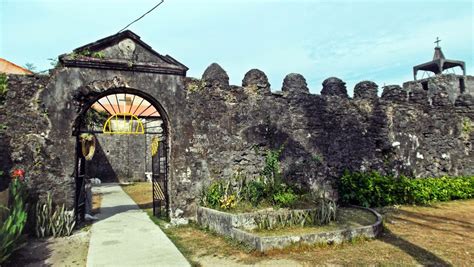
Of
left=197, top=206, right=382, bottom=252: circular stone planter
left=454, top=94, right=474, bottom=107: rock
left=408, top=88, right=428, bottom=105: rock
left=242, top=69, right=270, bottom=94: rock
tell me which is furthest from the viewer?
left=454, top=94, right=474, bottom=107: rock

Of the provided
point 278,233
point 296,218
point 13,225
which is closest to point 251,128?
point 296,218

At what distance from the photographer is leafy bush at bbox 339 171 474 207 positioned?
30.0 ft

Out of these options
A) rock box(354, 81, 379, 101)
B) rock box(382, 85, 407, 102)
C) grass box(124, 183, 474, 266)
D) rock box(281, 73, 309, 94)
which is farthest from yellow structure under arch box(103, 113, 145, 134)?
rock box(382, 85, 407, 102)

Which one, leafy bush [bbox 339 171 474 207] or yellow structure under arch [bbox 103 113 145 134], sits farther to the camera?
leafy bush [bbox 339 171 474 207]

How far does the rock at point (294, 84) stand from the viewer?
9445 millimetres

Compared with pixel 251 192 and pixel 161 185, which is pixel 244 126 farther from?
pixel 161 185

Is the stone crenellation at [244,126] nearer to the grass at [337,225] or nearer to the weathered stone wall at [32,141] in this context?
the weathered stone wall at [32,141]

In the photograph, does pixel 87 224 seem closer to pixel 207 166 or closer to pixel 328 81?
pixel 207 166

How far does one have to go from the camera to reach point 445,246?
216 inches

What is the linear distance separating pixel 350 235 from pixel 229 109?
4377 millimetres

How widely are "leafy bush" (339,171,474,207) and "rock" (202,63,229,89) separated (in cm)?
449

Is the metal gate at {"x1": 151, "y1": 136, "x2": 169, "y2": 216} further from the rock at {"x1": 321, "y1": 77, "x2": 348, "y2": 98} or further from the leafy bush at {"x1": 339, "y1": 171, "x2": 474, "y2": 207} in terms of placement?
the rock at {"x1": 321, "y1": 77, "x2": 348, "y2": 98}

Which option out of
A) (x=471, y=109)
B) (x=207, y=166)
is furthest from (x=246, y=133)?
(x=471, y=109)

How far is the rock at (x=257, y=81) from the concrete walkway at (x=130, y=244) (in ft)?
14.7
